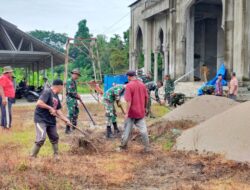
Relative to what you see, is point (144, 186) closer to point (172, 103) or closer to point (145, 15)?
point (172, 103)

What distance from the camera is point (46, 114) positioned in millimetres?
7152

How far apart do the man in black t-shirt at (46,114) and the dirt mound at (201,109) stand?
4.82 m

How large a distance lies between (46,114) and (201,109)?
5514 millimetres

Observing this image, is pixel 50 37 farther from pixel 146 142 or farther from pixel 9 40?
pixel 146 142

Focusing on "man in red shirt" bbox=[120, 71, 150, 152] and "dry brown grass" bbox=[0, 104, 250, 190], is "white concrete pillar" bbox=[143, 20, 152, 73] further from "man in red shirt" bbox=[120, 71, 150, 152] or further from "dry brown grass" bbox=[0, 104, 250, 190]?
"dry brown grass" bbox=[0, 104, 250, 190]

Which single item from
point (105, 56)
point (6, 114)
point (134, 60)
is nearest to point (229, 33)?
point (6, 114)

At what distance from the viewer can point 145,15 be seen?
2842 centimetres

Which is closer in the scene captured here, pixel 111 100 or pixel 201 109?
pixel 111 100

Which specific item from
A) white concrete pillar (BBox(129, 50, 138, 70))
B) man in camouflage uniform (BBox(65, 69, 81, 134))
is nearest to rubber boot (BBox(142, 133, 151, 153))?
man in camouflage uniform (BBox(65, 69, 81, 134))

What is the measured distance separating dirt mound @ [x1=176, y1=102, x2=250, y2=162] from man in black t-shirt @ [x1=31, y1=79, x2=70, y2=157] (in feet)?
8.71

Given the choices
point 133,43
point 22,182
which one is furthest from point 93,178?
point 133,43

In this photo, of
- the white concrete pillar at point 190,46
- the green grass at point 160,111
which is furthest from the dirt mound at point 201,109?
the white concrete pillar at point 190,46

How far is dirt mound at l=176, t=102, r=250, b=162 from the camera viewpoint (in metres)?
7.20

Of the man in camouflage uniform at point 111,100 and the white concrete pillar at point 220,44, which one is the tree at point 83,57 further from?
the man in camouflage uniform at point 111,100
